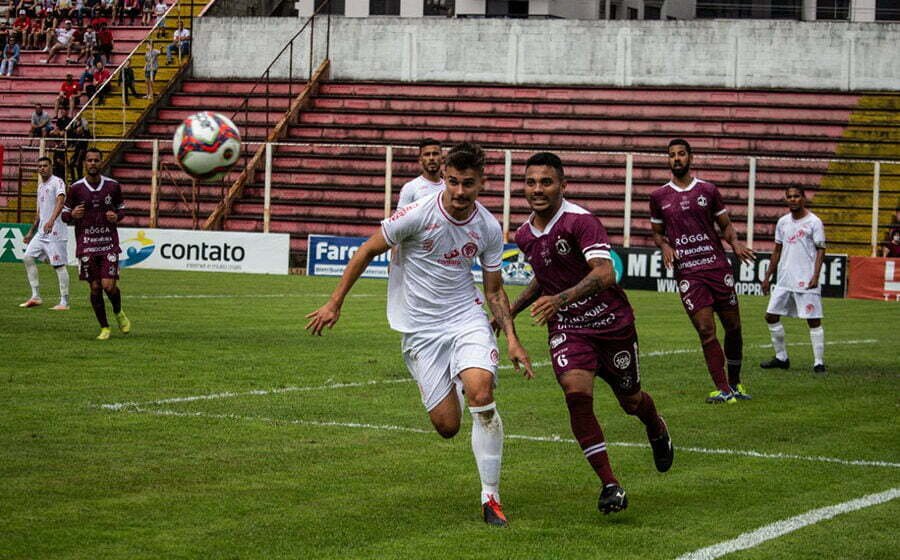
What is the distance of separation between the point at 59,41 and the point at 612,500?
43045 mm

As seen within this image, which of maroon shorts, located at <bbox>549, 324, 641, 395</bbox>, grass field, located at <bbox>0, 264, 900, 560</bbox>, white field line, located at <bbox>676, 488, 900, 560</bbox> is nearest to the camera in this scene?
white field line, located at <bbox>676, 488, 900, 560</bbox>

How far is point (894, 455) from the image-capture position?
10422 mm

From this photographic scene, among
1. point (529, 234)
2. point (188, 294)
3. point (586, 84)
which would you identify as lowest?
point (188, 294)

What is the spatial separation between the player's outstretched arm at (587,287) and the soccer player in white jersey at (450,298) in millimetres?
299

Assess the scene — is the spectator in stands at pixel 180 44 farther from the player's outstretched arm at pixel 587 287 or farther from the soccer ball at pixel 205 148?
the player's outstretched arm at pixel 587 287

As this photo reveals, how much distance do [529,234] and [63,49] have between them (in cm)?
4190

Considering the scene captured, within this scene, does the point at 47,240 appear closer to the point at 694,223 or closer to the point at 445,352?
the point at 694,223

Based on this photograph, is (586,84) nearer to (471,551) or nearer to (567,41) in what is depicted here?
(567,41)

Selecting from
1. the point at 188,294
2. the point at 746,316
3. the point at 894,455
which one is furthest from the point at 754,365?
the point at 188,294

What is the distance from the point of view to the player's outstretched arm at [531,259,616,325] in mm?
8000

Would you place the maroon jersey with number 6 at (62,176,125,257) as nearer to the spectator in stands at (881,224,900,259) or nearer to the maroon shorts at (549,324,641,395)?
the maroon shorts at (549,324,641,395)

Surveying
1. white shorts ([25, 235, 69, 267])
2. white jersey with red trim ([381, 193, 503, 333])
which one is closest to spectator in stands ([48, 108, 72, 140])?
white shorts ([25, 235, 69, 267])

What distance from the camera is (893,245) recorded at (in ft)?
105

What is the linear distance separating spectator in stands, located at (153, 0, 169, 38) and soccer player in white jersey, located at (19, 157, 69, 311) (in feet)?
79.7
